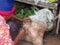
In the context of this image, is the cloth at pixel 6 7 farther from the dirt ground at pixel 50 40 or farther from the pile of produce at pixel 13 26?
the dirt ground at pixel 50 40

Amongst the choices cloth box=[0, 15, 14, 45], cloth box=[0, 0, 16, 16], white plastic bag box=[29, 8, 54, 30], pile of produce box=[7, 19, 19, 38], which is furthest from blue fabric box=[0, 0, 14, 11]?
white plastic bag box=[29, 8, 54, 30]

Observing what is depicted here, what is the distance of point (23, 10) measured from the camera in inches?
126

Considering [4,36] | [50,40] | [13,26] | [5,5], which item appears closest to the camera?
[4,36]

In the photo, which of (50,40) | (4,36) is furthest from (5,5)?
(50,40)

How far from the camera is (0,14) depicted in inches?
104

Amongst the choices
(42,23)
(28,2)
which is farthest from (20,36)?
(28,2)

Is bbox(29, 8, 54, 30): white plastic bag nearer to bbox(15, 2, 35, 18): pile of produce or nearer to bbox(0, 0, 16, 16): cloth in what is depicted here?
bbox(15, 2, 35, 18): pile of produce

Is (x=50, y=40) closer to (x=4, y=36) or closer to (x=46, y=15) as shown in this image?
(x=46, y=15)

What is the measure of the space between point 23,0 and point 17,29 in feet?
1.65

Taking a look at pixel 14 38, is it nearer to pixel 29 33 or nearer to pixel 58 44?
pixel 29 33

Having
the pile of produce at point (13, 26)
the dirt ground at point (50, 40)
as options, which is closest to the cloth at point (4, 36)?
the pile of produce at point (13, 26)

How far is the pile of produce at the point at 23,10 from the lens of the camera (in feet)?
10.3

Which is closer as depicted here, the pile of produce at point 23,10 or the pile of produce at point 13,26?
the pile of produce at point 13,26

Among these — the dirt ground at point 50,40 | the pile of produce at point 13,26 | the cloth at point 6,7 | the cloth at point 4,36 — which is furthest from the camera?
the dirt ground at point 50,40
